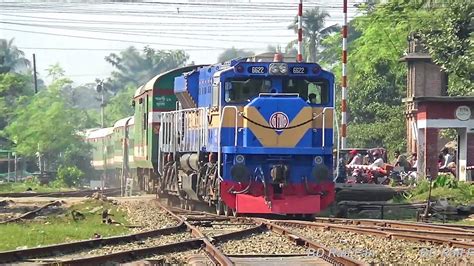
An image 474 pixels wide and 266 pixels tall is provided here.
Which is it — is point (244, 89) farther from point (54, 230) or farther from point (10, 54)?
point (10, 54)

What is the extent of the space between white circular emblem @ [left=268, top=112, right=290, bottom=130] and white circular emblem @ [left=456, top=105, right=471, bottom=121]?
13.9 meters

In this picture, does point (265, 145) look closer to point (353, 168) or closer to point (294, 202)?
point (294, 202)

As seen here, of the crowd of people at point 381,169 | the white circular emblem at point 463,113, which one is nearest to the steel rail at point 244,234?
the crowd of people at point 381,169

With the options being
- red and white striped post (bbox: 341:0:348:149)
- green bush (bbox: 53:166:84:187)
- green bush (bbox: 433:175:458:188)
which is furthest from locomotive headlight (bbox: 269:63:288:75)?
green bush (bbox: 53:166:84:187)

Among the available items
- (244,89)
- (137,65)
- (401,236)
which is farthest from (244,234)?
(137,65)

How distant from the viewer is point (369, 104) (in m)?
61.0

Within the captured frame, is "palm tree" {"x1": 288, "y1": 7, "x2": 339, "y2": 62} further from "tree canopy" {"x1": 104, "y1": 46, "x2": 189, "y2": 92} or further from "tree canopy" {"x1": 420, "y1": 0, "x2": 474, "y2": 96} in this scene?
"tree canopy" {"x1": 420, "y1": 0, "x2": 474, "y2": 96}

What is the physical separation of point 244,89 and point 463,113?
14024mm

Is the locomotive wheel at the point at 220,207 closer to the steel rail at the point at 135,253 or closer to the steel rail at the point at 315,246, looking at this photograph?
the steel rail at the point at 315,246

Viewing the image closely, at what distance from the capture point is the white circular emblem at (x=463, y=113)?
100ft

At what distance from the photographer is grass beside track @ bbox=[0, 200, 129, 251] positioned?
46.3 ft

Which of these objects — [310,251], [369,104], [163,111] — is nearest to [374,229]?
[310,251]

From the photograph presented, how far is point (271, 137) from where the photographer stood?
18375 millimetres

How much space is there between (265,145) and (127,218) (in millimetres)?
3456
